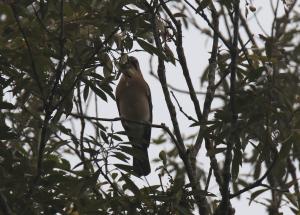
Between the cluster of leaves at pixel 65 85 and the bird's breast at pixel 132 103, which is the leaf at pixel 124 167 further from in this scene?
the bird's breast at pixel 132 103

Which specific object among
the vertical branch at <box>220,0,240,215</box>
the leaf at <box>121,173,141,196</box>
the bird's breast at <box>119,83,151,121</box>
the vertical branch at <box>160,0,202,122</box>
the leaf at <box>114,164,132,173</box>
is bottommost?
the leaf at <box>121,173,141,196</box>

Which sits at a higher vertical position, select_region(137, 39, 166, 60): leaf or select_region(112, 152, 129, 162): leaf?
select_region(137, 39, 166, 60): leaf

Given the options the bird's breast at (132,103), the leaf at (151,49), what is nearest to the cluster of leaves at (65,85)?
the leaf at (151,49)

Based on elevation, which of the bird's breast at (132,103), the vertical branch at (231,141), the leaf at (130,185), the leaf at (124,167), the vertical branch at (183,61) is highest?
the bird's breast at (132,103)

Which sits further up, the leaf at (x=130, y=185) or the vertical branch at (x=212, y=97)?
the vertical branch at (x=212, y=97)

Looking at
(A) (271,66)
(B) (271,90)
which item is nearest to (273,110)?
(B) (271,90)

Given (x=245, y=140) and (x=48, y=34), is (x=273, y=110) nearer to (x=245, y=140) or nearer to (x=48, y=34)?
(x=245, y=140)

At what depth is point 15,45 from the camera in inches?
135

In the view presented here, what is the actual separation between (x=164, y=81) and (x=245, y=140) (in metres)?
1.04

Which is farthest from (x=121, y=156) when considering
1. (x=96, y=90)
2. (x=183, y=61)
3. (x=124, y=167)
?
(x=183, y=61)

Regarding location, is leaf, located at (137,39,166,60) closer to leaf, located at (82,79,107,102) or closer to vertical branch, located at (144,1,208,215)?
vertical branch, located at (144,1,208,215)

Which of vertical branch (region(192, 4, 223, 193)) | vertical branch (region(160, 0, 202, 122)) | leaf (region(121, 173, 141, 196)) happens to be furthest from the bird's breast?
leaf (region(121, 173, 141, 196))

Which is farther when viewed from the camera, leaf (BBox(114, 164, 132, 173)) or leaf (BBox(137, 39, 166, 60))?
leaf (BBox(137, 39, 166, 60))

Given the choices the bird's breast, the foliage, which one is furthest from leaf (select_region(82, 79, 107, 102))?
the bird's breast
